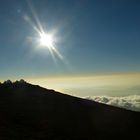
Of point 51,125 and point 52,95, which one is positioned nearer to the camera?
point 51,125

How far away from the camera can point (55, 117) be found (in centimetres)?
6856

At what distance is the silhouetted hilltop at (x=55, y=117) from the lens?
53.9 metres

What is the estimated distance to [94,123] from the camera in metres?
68.4

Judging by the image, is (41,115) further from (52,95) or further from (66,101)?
(52,95)

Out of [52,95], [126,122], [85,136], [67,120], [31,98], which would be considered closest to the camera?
[85,136]

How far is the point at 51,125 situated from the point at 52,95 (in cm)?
3677

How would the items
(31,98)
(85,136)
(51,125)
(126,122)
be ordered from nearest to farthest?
(85,136)
(51,125)
(126,122)
(31,98)

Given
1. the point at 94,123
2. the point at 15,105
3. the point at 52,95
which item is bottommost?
the point at 94,123

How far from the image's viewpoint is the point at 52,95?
9675cm

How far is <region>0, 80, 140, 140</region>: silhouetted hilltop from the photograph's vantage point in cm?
5393

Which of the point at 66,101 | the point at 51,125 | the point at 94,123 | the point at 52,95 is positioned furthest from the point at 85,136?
the point at 52,95

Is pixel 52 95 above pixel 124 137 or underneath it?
above

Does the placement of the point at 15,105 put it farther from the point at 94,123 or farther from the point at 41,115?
the point at 94,123

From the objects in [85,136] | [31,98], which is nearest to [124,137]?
[85,136]
